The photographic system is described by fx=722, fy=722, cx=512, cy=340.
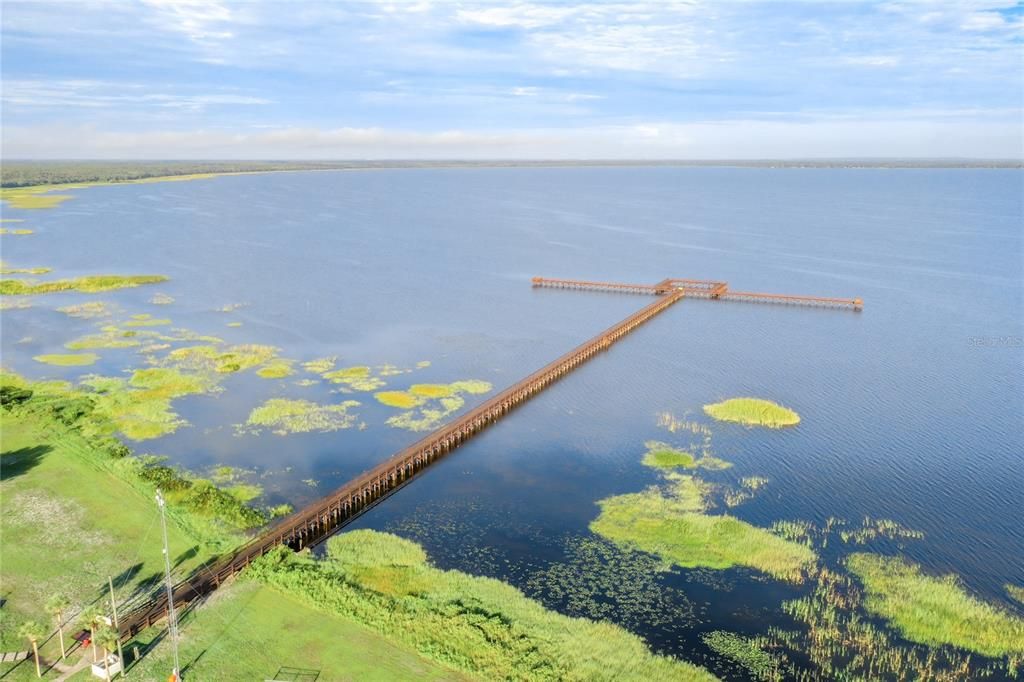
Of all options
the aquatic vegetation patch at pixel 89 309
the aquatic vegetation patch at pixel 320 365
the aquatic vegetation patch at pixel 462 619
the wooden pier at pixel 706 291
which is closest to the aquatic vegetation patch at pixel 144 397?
the aquatic vegetation patch at pixel 320 365

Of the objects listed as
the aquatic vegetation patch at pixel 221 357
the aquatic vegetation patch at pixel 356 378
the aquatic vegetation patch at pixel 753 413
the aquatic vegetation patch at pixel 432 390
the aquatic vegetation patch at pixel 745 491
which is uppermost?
the aquatic vegetation patch at pixel 221 357

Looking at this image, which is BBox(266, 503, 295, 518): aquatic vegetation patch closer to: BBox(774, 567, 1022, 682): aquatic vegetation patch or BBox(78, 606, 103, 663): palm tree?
BBox(78, 606, 103, 663): palm tree

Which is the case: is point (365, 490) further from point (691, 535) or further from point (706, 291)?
point (706, 291)

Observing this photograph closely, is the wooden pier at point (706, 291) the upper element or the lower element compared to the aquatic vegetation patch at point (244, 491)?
upper

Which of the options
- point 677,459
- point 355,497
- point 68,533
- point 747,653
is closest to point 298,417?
point 355,497

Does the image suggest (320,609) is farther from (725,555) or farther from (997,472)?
(997,472)

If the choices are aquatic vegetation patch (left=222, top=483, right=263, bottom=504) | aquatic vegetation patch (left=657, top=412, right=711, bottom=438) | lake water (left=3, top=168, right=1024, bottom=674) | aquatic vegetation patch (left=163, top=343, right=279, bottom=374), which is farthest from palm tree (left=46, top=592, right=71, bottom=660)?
aquatic vegetation patch (left=657, top=412, right=711, bottom=438)

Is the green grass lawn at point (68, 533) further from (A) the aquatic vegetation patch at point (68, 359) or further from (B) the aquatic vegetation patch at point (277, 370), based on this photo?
(A) the aquatic vegetation patch at point (68, 359)
